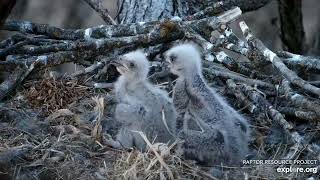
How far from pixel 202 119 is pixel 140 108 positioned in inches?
16.2

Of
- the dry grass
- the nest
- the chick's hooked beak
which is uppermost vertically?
the chick's hooked beak

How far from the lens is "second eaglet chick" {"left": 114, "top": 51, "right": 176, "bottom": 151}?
17.3ft

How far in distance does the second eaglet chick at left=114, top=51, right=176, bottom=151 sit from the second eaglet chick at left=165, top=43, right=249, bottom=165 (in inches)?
3.4

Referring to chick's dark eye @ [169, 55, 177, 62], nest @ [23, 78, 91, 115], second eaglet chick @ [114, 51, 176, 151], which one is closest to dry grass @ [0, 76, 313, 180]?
nest @ [23, 78, 91, 115]

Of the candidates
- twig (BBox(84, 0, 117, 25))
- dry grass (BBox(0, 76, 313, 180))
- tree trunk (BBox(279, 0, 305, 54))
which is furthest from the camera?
tree trunk (BBox(279, 0, 305, 54))

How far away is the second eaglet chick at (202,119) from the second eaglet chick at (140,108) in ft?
0.28

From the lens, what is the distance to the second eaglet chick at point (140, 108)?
5.26 m

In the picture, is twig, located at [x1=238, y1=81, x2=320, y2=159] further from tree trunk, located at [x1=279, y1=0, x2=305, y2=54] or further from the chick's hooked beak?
tree trunk, located at [x1=279, y1=0, x2=305, y2=54]

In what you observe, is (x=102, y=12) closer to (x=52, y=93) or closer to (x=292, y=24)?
(x=52, y=93)

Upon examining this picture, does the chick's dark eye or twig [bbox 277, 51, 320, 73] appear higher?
the chick's dark eye

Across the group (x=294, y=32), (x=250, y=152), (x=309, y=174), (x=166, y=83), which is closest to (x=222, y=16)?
(x=166, y=83)

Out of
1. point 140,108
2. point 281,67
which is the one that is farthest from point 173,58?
point 281,67

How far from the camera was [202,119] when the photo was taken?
516 cm

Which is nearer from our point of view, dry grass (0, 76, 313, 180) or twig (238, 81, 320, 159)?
dry grass (0, 76, 313, 180)
